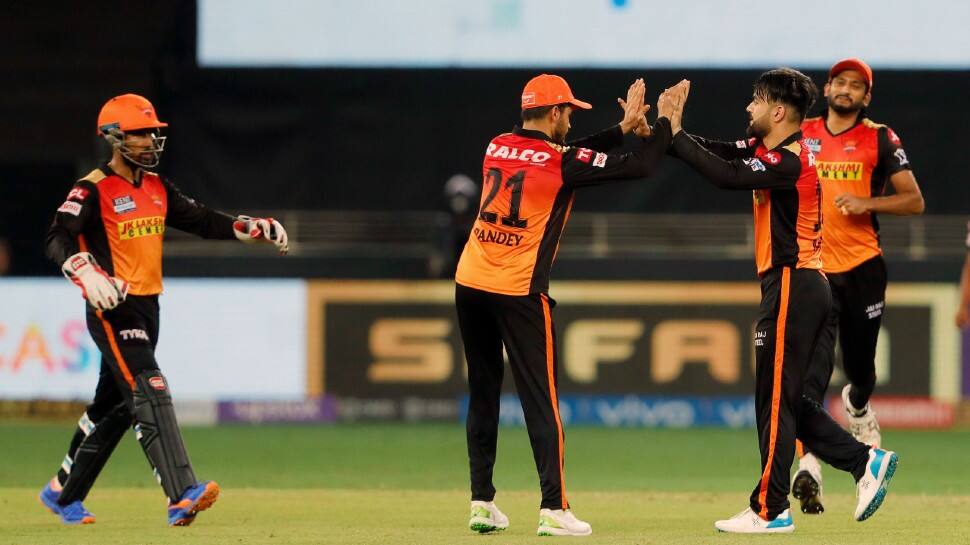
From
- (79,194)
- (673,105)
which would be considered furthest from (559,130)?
(79,194)

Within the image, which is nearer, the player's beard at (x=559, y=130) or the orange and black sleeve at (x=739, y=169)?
the orange and black sleeve at (x=739, y=169)

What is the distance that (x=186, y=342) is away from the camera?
17391 millimetres

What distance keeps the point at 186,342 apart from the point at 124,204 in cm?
886

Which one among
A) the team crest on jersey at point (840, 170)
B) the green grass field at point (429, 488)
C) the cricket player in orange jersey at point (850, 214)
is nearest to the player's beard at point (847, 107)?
the cricket player in orange jersey at point (850, 214)

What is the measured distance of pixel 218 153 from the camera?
66.8 ft

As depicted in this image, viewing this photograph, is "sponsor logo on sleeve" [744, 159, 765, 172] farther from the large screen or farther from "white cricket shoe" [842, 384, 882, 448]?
the large screen

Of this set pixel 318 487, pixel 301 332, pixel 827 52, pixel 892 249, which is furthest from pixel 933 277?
pixel 318 487

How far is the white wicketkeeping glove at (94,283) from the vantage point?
26.7ft

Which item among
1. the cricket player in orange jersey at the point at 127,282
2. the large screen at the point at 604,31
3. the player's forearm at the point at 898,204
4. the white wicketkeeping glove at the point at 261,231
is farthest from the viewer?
the large screen at the point at 604,31

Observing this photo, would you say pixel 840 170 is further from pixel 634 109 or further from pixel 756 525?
pixel 756 525

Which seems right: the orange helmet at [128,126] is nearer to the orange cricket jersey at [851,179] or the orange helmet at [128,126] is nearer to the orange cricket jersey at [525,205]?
the orange cricket jersey at [525,205]

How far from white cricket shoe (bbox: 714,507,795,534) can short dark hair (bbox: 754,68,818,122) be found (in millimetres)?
1924

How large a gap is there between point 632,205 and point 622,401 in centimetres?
355

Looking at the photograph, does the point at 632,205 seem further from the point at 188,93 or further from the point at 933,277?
the point at 188,93
